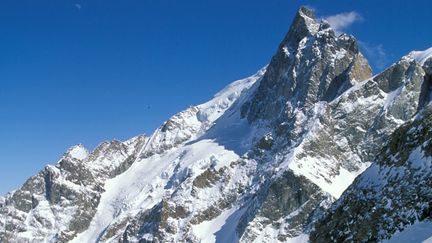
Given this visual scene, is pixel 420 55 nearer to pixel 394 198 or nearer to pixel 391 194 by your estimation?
pixel 391 194

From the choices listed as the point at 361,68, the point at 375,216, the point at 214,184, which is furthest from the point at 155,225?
the point at 375,216

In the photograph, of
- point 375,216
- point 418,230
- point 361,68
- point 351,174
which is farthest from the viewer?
point 361,68

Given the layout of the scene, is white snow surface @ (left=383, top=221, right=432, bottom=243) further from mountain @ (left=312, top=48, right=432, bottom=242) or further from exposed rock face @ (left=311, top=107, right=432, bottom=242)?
exposed rock face @ (left=311, top=107, right=432, bottom=242)

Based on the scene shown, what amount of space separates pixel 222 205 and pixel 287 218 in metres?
35.9

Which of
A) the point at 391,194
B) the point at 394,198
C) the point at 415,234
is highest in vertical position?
the point at 391,194

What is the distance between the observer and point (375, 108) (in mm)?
161250

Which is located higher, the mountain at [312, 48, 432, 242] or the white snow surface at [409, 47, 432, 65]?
the white snow surface at [409, 47, 432, 65]

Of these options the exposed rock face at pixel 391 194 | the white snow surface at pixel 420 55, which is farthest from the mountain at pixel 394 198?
the white snow surface at pixel 420 55

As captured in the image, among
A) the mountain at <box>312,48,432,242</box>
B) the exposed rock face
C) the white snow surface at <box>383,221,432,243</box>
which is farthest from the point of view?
the exposed rock face

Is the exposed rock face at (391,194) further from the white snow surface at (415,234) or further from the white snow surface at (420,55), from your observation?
the white snow surface at (420,55)

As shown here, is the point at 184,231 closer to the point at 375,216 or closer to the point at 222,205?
the point at 222,205

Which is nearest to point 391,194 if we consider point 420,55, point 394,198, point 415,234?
point 394,198

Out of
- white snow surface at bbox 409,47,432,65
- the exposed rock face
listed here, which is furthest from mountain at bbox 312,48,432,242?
white snow surface at bbox 409,47,432,65

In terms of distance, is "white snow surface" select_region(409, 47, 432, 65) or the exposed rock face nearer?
the exposed rock face
